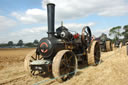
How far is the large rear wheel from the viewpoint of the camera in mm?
4227

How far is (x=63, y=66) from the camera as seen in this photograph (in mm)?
4836

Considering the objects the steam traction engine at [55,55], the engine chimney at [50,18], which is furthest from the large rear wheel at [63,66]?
the engine chimney at [50,18]

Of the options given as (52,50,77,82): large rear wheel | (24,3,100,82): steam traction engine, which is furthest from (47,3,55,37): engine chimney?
(52,50,77,82): large rear wheel

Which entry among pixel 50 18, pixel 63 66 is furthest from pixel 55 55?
pixel 50 18

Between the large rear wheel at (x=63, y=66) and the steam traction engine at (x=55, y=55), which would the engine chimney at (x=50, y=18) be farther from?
the large rear wheel at (x=63, y=66)

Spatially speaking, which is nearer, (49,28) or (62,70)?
(62,70)

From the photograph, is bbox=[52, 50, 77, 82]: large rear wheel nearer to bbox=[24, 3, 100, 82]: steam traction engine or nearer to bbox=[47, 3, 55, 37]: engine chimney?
bbox=[24, 3, 100, 82]: steam traction engine

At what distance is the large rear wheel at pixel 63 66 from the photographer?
13.9 ft

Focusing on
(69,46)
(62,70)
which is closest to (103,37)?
(69,46)

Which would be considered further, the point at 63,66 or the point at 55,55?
the point at 55,55

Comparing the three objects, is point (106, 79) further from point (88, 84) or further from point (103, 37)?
point (103, 37)

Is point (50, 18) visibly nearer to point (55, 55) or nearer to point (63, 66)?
point (55, 55)

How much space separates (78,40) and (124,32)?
59382 millimetres

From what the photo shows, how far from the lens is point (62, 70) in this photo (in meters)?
4.74
